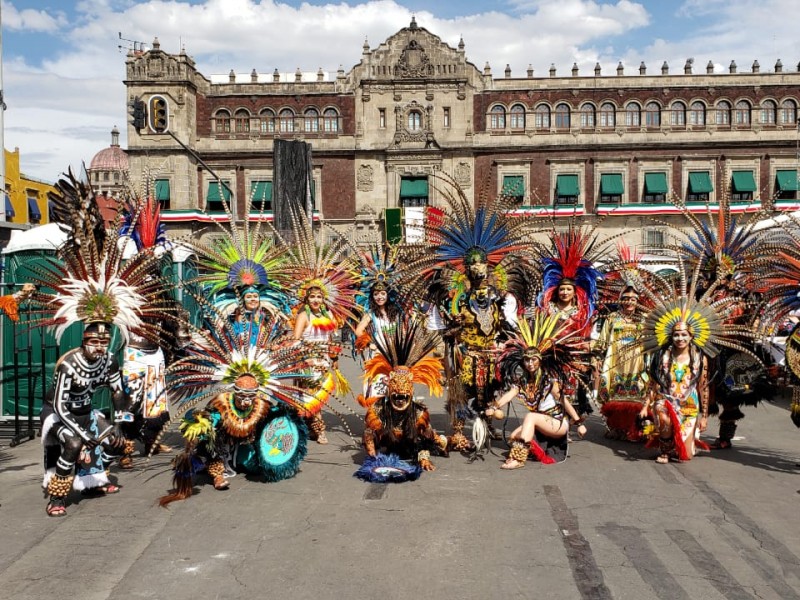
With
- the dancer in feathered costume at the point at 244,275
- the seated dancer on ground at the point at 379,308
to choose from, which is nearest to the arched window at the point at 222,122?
the dancer in feathered costume at the point at 244,275

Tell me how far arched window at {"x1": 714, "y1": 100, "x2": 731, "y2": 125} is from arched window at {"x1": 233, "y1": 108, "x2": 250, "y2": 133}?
84.0 feet

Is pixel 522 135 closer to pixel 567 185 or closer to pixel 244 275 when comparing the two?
pixel 567 185

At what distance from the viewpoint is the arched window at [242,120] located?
1549 inches

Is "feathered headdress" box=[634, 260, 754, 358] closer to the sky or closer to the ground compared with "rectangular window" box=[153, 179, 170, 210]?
closer to the ground

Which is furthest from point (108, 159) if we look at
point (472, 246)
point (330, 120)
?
point (472, 246)

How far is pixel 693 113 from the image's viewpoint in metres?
38.1

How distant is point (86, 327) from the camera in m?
6.00

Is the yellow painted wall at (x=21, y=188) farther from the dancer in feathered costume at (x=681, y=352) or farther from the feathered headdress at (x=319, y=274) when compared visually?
the dancer in feathered costume at (x=681, y=352)

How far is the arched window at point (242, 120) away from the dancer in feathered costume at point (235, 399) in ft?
114

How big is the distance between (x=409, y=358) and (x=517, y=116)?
33799 millimetres

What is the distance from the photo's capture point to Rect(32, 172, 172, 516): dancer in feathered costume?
5895 mm

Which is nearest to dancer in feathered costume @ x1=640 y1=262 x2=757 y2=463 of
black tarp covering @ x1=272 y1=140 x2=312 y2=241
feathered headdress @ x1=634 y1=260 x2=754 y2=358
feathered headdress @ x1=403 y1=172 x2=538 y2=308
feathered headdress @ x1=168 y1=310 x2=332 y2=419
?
feathered headdress @ x1=634 y1=260 x2=754 y2=358

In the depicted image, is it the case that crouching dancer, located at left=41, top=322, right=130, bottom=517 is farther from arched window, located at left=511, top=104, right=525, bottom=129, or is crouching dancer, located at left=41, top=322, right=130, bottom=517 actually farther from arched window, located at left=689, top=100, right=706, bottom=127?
arched window, located at left=689, top=100, right=706, bottom=127

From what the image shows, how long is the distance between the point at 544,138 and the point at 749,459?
32690 mm
